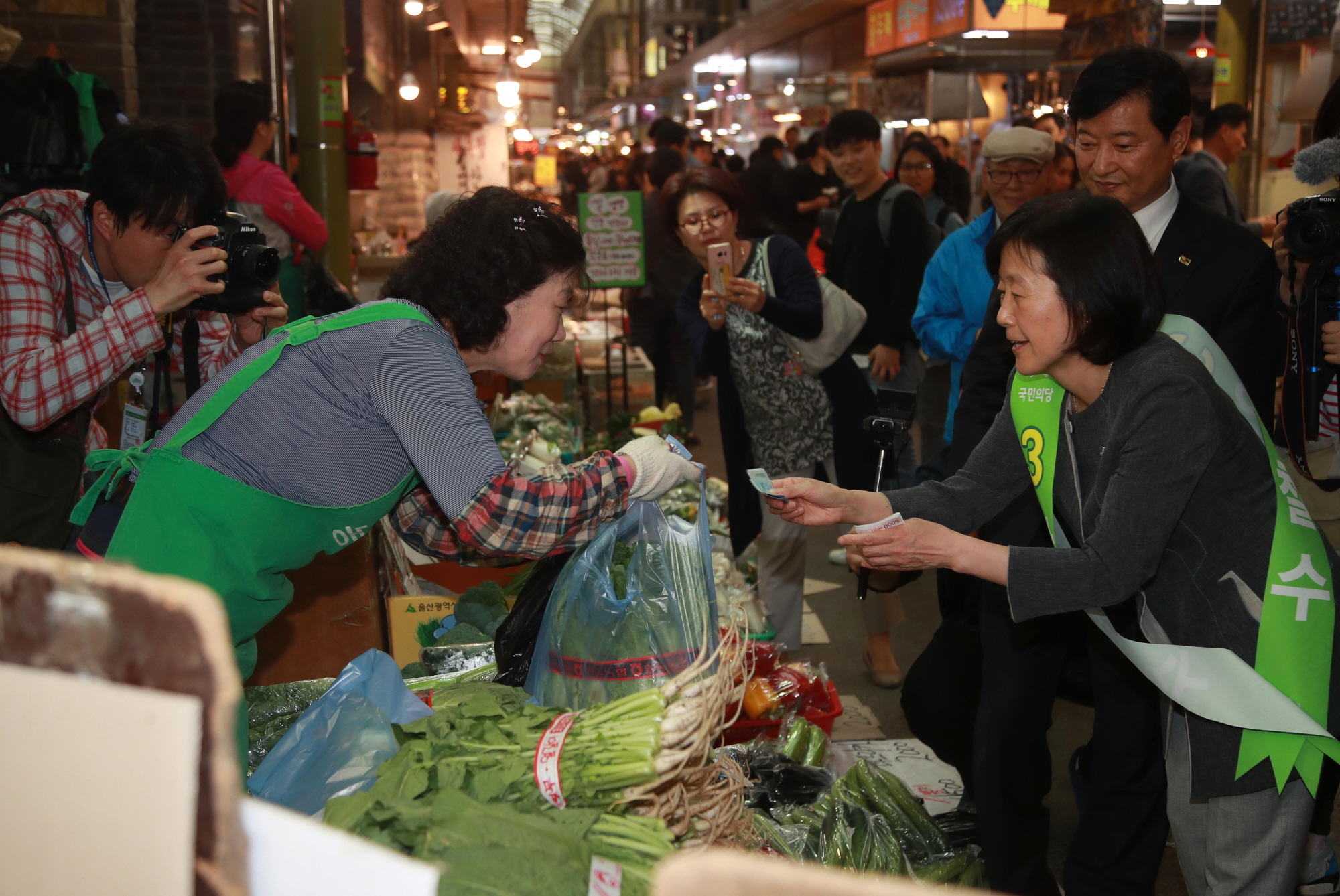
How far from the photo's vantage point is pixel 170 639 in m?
0.77

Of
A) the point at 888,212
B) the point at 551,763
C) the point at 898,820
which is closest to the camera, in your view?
the point at 551,763

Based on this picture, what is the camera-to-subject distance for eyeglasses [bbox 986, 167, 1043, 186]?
387cm

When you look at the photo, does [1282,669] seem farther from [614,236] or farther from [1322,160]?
[614,236]

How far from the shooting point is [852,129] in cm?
489

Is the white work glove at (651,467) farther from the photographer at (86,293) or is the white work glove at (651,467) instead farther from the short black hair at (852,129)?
the short black hair at (852,129)

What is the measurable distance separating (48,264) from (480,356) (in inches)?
43.2

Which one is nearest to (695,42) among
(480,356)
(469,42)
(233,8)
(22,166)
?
(469,42)

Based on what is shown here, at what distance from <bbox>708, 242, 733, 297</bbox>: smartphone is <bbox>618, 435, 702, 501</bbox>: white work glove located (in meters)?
1.88

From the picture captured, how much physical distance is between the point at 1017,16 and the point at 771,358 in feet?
25.7

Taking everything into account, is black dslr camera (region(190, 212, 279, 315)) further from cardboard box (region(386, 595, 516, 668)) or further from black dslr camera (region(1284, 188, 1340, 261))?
black dslr camera (region(1284, 188, 1340, 261))

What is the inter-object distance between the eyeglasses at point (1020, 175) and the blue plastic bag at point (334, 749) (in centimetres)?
302

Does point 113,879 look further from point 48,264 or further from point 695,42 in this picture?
point 695,42

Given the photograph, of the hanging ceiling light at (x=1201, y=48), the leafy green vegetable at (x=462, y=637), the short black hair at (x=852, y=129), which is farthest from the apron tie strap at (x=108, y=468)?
the hanging ceiling light at (x=1201, y=48)

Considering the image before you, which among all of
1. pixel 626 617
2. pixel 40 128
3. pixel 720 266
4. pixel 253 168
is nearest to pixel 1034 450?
pixel 626 617
